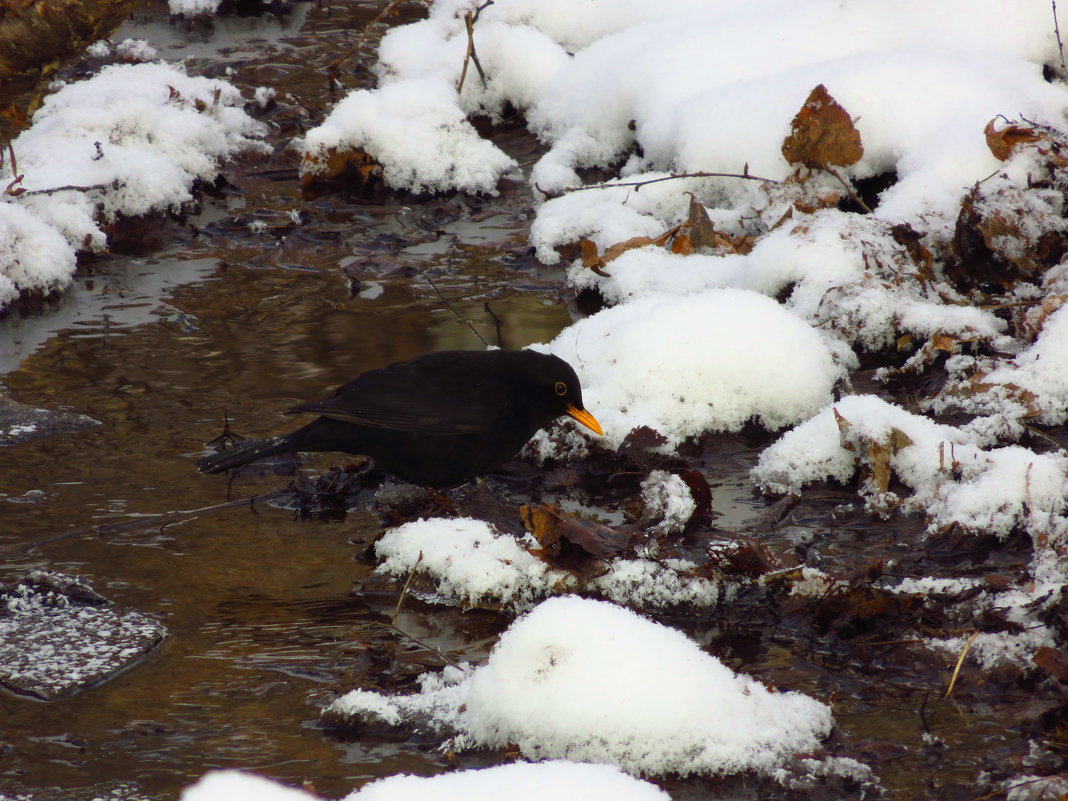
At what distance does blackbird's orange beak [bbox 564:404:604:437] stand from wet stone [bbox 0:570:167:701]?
1.73m

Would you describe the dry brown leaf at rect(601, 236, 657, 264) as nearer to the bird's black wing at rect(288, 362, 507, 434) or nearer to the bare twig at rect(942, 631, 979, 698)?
the bird's black wing at rect(288, 362, 507, 434)

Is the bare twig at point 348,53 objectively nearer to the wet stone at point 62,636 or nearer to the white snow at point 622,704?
the wet stone at point 62,636

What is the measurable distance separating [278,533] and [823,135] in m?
3.38

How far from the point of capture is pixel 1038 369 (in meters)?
4.43

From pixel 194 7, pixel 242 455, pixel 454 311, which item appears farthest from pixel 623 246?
pixel 194 7

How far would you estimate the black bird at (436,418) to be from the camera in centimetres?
438

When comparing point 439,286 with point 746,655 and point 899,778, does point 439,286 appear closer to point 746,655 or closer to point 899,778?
point 746,655

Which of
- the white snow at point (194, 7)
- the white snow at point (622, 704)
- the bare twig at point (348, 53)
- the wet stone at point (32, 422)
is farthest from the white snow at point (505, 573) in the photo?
the white snow at point (194, 7)

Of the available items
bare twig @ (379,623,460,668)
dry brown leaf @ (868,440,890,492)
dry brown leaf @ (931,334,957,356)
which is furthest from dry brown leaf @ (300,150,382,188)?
bare twig @ (379,623,460,668)

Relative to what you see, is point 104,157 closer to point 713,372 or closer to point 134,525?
point 134,525

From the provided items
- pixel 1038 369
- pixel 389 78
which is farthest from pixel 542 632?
pixel 389 78

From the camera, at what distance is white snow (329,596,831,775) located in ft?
8.82

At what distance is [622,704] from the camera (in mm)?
2701

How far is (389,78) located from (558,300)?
3.31 meters
